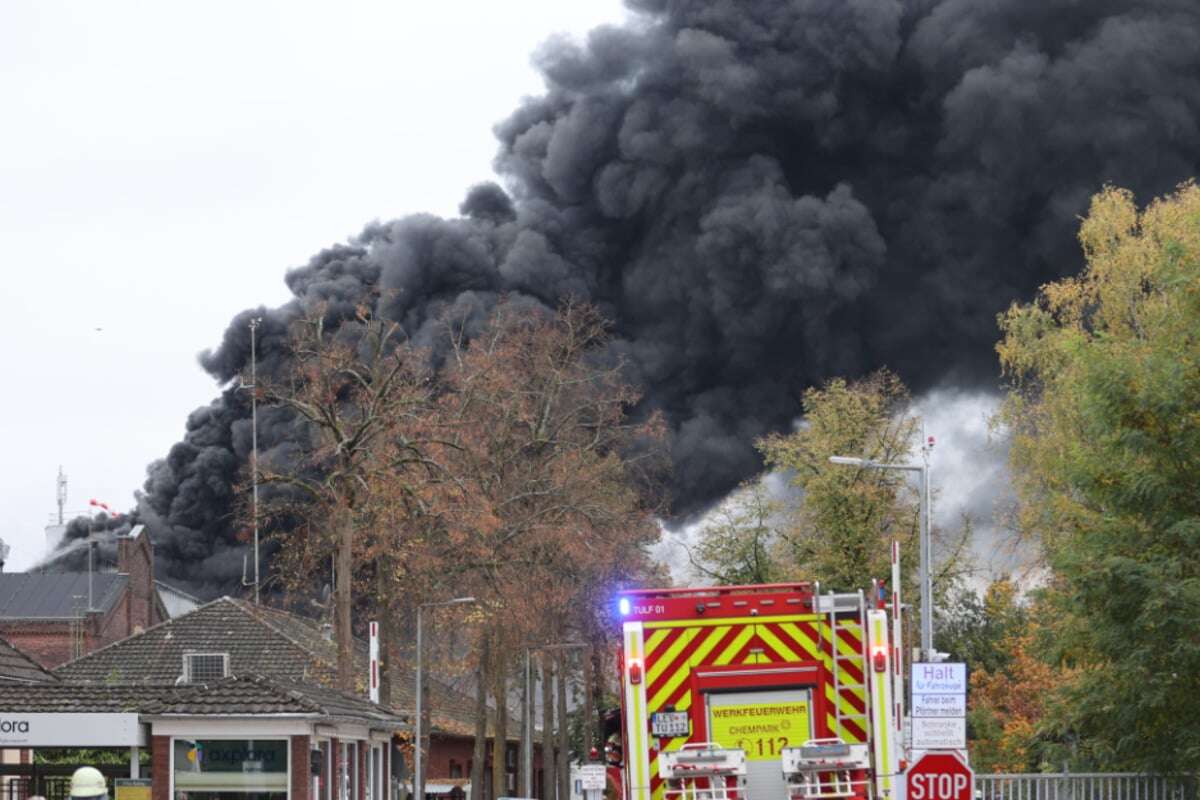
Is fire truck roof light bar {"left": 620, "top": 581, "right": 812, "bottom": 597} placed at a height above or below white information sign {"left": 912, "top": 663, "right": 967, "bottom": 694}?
above

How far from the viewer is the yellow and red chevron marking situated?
58.7ft

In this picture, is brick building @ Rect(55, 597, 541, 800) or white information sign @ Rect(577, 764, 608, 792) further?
brick building @ Rect(55, 597, 541, 800)

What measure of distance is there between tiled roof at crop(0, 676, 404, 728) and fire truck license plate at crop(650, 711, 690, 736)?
34.3 ft

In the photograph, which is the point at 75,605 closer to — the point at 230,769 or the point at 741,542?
the point at 741,542

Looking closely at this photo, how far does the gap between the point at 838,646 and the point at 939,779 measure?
10.0 ft

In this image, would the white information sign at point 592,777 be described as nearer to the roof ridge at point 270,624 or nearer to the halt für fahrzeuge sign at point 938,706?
the halt für fahrzeuge sign at point 938,706

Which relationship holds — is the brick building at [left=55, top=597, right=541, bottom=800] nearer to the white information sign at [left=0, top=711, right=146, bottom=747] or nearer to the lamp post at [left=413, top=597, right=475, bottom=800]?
the lamp post at [left=413, top=597, right=475, bottom=800]

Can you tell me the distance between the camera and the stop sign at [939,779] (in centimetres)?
1502

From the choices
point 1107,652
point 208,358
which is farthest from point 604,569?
point 208,358

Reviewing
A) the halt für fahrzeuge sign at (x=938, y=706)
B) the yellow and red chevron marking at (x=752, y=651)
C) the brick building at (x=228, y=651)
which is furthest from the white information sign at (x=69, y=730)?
the brick building at (x=228, y=651)

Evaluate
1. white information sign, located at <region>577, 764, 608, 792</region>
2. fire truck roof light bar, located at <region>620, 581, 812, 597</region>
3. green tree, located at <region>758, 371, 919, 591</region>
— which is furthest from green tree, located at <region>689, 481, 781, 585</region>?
fire truck roof light bar, located at <region>620, 581, 812, 597</region>

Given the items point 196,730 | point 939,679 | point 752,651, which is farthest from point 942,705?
point 196,730

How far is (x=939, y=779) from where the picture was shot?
1508 centimetres

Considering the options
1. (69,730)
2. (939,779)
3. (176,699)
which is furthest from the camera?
(176,699)
